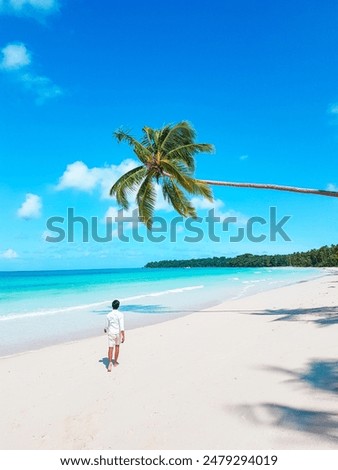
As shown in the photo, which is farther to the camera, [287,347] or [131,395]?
[287,347]

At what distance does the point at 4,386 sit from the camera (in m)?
5.98

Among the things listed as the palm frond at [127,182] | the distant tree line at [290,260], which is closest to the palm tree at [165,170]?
the palm frond at [127,182]

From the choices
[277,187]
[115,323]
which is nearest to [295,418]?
[115,323]

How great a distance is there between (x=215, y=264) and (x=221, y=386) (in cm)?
19549

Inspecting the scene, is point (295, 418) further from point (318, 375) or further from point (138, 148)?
point (138, 148)

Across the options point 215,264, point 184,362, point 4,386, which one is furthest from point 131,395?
point 215,264

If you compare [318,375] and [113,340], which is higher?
[113,340]

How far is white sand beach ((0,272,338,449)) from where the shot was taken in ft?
12.6

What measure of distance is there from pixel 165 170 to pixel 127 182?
1.68 m

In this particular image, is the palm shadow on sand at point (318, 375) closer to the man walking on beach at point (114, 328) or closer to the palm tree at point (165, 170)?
the man walking on beach at point (114, 328)

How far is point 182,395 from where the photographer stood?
5.04 metres

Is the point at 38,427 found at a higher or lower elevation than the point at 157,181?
lower
